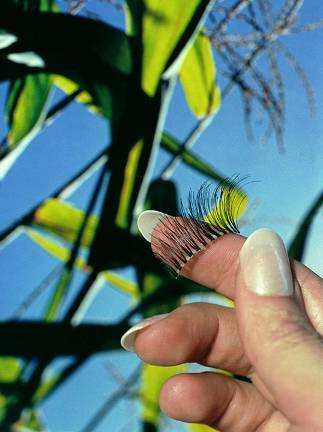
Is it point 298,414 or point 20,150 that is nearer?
point 298,414

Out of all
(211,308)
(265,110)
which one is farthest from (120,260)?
(211,308)

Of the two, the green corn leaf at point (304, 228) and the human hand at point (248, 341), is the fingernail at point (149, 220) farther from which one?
the green corn leaf at point (304, 228)

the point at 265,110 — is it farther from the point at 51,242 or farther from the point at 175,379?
the point at 175,379

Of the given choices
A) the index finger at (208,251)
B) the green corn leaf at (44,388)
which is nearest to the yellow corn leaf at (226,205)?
the index finger at (208,251)

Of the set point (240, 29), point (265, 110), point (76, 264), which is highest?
point (240, 29)

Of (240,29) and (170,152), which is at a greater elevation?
(240,29)

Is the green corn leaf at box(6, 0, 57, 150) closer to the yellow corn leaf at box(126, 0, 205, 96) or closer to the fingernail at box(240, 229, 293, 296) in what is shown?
the yellow corn leaf at box(126, 0, 205, 96)
